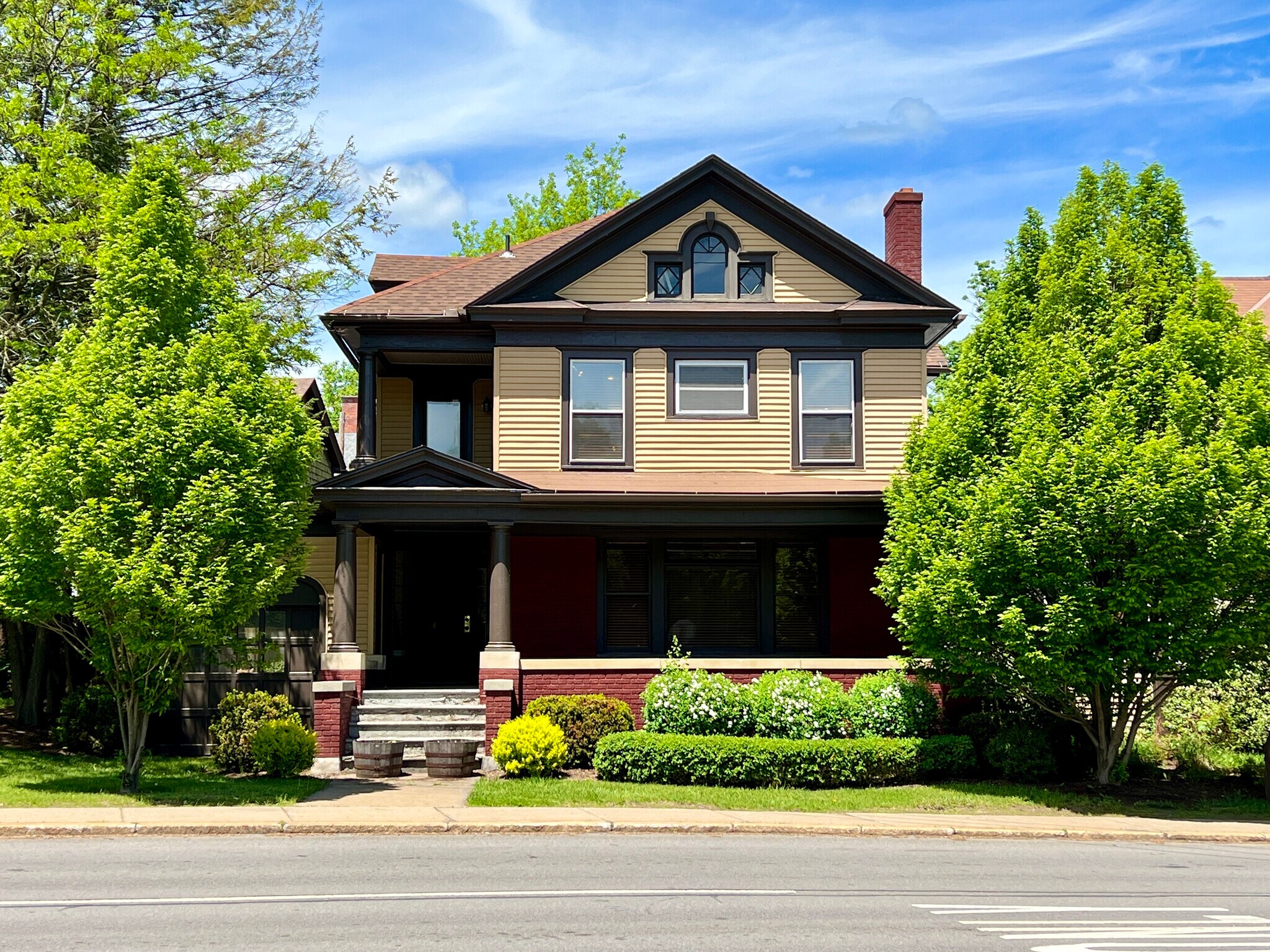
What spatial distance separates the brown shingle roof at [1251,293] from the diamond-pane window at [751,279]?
17.1 meters

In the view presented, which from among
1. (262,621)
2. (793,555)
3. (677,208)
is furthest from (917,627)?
(262,621)

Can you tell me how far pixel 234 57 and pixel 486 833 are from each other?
58.4ft

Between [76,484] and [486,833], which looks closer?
[486,833]

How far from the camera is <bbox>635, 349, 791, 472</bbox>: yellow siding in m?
22.5

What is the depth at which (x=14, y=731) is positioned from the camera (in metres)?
21.8

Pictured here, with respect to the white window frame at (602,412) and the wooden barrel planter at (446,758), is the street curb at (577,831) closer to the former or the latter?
the wooden barrel planter at (446,758)

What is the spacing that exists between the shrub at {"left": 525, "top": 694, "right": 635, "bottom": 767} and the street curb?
14.2 ft

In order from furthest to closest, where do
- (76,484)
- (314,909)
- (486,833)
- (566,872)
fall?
1. (76,484)
2. (486,833)
3. (566,872)
4. (314,909)

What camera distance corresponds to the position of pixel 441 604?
24.0 metres

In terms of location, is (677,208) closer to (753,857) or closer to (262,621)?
(262,621)

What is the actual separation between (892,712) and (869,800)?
7.67 ft

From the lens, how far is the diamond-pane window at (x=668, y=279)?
2298cm

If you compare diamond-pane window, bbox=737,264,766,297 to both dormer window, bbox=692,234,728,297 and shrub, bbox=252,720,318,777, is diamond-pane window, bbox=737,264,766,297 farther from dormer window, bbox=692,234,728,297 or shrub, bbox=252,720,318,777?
shrub, bbox=252,720,318,777

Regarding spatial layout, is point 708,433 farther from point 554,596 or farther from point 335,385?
point 335,385
